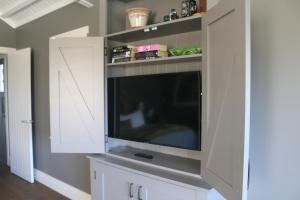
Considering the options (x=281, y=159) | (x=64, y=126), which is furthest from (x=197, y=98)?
(x=64, y=126)

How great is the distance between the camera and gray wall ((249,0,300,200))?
60.3 inches

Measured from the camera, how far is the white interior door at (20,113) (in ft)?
12.4

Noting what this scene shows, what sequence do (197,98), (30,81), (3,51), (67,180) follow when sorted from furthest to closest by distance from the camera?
1. (3,51)
2. (30,81)
3. (67,180)
4. (197,98)

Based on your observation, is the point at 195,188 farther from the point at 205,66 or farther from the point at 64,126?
the point at 64,126

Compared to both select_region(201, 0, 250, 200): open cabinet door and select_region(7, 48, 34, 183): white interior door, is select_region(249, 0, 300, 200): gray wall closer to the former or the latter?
select_region(201, 0, 250, 200): open cabinet door

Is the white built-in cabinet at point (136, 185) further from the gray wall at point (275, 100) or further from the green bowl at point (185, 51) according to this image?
the green bowl at point (185, 51)

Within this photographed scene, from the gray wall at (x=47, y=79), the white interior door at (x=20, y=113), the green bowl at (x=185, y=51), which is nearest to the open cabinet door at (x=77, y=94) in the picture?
the gray wall at (x=47, y=79)

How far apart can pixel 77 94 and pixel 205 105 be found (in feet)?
4.27

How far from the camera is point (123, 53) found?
2.31 meters

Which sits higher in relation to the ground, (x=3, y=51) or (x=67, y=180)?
(x=3, y=51)

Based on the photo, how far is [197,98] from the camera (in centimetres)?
186

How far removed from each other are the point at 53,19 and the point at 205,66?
2.61 metres

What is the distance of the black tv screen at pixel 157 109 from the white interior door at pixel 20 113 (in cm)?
196

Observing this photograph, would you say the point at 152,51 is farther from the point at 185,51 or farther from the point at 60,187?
the point at 60,187
